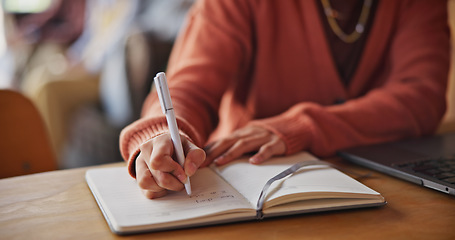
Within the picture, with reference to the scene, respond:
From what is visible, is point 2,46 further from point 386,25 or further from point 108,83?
point 386,25

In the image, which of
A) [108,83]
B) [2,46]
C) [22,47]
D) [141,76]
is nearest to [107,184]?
[141,76]

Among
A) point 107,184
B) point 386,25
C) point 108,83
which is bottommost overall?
point 108,83

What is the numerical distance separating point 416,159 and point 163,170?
14.2 inches

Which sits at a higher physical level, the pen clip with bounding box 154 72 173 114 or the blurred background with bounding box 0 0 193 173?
the pen clip with bounding box 154 72 173 114

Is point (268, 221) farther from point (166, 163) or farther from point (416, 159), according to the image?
point (416, 159)

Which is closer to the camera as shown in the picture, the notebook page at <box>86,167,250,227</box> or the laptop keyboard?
the notebook page at <box>86,167,250,227</box>

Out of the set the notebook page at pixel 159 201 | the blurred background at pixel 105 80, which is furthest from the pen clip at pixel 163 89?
the blurred background at pixel 105 80

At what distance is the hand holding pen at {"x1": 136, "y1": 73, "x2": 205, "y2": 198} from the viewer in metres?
0.54

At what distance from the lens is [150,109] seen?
78cm

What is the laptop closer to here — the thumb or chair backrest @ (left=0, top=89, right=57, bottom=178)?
the thumb

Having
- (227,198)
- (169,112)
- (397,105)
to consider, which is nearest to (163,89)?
(169,112)


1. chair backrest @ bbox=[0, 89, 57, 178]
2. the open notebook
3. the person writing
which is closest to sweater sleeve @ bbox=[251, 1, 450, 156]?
the person writing

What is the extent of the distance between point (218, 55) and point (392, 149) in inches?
14.0

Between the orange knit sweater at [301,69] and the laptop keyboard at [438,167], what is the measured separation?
0.50 feet
